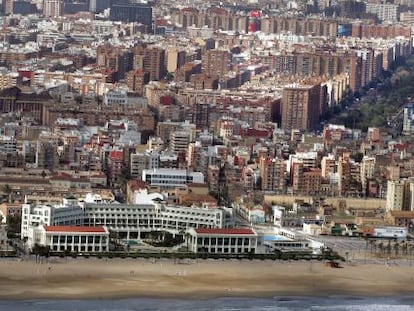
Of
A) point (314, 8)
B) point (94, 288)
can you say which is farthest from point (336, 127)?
point (314, 8)

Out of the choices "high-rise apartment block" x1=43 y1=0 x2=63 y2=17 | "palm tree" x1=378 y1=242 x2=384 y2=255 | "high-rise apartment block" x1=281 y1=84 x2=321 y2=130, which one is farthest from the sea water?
"high-rise apartment block" x1=43 y1=0 x2=63 y2=17

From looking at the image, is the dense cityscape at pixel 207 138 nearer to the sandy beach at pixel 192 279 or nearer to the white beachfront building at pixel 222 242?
the white beachfront building at pixel 222 242

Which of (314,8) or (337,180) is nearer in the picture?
(337,180)

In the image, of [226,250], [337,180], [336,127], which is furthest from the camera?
[336,127]

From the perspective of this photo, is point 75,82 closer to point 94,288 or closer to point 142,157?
point 142,157

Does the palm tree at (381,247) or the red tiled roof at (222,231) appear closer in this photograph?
the red tiled roof at (222,231)

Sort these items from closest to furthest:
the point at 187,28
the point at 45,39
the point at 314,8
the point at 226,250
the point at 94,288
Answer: the point at 94,288 → the point at 226,250 → the point at 45,39 → the point at 187,28 → the point at 314,8

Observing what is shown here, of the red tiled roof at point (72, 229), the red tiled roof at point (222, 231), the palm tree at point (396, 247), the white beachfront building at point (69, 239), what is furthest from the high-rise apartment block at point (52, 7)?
the white beachfront building at point (69, 239)
